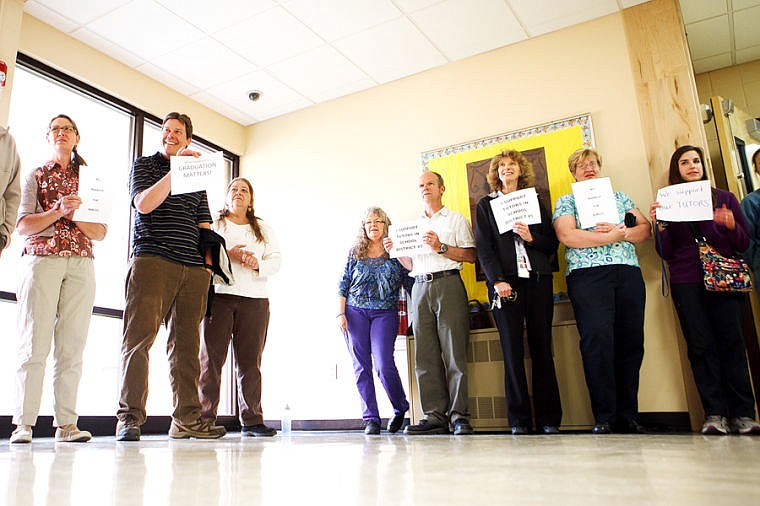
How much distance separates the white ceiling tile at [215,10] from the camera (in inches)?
138

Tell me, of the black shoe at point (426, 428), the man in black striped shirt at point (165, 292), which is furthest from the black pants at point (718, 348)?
the man in black striped shirt at point (165, 292)

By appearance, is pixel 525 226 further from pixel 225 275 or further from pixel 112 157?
pixel 112 157

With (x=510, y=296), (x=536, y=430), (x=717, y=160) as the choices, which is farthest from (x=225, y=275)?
(x=717, y=160)

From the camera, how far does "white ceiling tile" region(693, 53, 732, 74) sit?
4.15 metres

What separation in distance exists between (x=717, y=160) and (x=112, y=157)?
4070 mm

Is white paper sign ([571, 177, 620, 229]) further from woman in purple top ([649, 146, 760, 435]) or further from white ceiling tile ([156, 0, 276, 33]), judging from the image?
white ceiling tile ([156, 0, 276, 33])

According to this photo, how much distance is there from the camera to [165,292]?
241cm

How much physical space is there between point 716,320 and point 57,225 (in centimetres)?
292

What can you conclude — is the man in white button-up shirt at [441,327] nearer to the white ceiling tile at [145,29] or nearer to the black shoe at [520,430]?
the black shoe at [520,430]

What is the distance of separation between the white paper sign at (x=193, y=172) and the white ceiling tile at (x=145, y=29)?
5.29ft

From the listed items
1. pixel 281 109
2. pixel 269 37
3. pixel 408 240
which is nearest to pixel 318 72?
pixel 269 37

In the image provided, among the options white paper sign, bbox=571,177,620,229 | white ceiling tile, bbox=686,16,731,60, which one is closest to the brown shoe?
white paper sign, bbox=571,177,620,229

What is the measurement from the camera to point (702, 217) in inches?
105

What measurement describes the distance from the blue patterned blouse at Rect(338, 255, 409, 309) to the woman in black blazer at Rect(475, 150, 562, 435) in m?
0.53
